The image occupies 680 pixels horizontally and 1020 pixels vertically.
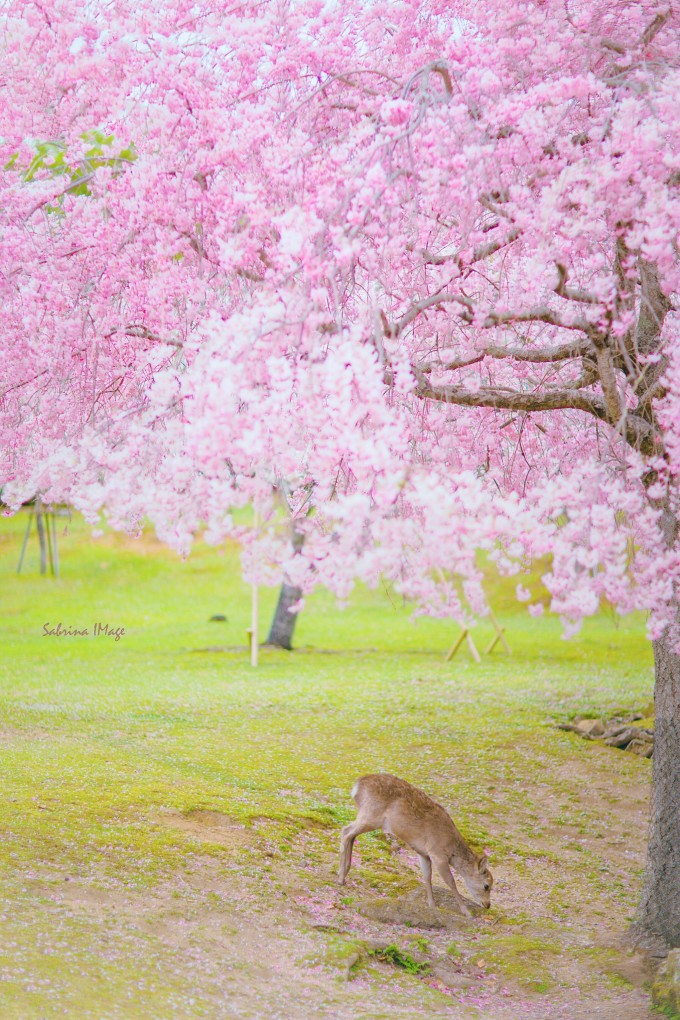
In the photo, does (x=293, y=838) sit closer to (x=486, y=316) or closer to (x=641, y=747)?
(x=486, y=316)

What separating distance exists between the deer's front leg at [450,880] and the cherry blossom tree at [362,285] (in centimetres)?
135

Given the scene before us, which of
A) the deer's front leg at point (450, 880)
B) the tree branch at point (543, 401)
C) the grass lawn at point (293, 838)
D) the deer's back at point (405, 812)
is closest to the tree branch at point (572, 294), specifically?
the tree branch at point (543, 401)

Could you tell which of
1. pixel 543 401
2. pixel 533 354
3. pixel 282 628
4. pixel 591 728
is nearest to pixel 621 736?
pixel 591 728

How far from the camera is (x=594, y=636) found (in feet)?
90.9

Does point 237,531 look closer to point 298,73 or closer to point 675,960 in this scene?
point 298,73

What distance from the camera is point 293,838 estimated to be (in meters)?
9.52

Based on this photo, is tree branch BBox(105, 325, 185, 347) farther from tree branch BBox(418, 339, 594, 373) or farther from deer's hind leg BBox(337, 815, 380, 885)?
deer's hind leg BBox(337, 815, 380, 885)

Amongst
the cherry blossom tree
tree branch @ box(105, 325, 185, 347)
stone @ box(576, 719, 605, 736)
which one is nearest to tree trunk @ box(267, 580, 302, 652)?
stone @ box(576, 719, 605, 736)

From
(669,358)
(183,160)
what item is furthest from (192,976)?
(183,160)

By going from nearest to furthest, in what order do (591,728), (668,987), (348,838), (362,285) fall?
(668,987) < (362,285) < (348,838) < (591,728)

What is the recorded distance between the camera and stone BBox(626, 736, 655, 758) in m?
14.5

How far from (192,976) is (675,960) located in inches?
130

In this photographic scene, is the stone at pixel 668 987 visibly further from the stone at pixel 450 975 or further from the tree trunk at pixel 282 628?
the tree trunk at pixel 282 628

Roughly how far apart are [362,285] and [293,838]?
16.5 feet
